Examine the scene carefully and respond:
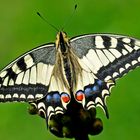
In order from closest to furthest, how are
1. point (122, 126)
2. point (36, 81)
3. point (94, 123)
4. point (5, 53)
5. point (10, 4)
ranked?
point (94, 123), point (36, 81), point (122, 126), point (5, 53), point (10, 4)

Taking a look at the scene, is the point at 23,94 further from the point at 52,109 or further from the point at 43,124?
the point at 43,124

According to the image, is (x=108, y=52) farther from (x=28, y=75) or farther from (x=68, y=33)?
(x=68, y=33)

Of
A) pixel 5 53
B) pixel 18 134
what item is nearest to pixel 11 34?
pixel 5 53

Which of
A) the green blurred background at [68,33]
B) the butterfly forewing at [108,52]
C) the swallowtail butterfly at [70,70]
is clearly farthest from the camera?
the green blurred background at [68,33]

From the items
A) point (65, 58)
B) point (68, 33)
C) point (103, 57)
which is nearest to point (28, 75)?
point (65, 58)

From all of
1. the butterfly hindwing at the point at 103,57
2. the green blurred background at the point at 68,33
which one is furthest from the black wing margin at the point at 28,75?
the green blurred background at the point at 68,33

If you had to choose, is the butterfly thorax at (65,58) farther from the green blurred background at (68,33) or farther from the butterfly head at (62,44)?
the green blurred background at (68,33)
